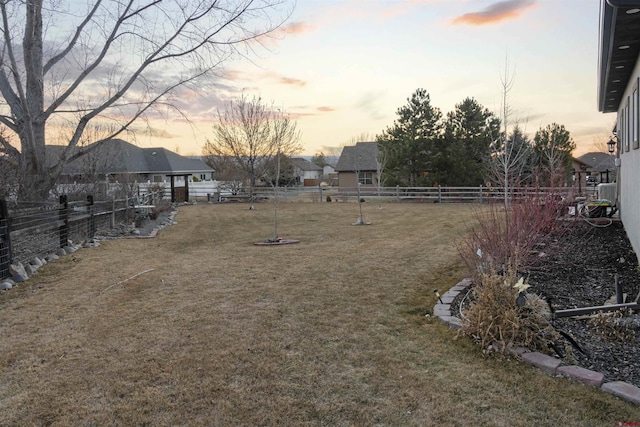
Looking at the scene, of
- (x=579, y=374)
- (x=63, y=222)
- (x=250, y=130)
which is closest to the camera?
(x=579, y=374)

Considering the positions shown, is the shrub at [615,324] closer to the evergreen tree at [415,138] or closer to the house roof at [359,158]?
the evergreen tree at [415,138]

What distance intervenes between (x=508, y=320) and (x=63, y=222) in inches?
319

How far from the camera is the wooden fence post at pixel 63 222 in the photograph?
827 cm

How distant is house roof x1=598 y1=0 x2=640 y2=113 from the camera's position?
449cm

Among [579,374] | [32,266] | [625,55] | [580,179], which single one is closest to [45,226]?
[32,266]

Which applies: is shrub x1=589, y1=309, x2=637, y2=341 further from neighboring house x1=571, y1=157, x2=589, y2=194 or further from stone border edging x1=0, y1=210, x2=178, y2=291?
neighboring house x1=571, y1=157, x2=589, y2=194

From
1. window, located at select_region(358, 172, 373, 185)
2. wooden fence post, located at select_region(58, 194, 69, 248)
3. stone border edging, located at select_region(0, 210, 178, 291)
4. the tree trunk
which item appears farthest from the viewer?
window, located at select_region(358, 172, 373, 185)

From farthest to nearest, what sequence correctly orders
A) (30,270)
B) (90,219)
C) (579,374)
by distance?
(90,219) → (30,270) → (579,374)

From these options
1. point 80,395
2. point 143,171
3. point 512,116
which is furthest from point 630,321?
point 143,171

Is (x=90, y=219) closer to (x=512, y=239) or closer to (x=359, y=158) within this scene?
(x=512, y=239)

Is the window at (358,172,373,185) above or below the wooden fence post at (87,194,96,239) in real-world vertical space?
above

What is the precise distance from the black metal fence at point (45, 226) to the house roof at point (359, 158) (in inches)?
942

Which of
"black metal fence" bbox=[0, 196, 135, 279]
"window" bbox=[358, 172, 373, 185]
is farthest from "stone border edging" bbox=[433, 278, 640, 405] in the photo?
"window" bbox=[358, 172, 373, 185]

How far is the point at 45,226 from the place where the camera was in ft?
24.6
